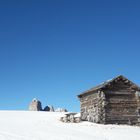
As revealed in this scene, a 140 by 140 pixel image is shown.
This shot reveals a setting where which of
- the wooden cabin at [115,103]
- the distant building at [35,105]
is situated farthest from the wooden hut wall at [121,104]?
the distant building at [35,105]

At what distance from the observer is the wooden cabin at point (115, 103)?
4034cm

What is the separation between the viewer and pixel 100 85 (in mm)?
41438

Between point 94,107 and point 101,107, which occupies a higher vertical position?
point 94,107

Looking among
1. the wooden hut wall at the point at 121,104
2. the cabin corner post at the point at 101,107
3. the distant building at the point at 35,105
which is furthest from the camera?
the distant building at the point at 35,105

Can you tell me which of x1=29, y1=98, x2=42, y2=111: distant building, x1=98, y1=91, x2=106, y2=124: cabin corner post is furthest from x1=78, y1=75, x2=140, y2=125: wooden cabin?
x1=29, y1=98, x2=42, y2=111: distant building

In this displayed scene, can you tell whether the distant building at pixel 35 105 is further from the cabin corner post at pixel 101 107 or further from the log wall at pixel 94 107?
the cabin corner post at pixel 101 107

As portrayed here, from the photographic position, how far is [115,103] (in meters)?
41.1

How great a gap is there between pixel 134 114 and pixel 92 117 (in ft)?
16.0

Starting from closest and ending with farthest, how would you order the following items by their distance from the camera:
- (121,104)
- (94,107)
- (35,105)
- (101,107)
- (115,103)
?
(101,107), (115,103), (121,104), (94,107), (35,105)

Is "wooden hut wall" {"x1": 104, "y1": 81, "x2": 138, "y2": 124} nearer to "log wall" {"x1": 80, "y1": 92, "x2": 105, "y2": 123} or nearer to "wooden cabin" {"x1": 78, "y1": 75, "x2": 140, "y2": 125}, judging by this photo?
"wooden cabin" {"x1": 78, "y1": 75, "x2": 140, "y2": 125}

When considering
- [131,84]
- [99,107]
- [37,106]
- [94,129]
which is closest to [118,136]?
[94,129]

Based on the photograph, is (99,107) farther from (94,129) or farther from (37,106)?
(37,106)

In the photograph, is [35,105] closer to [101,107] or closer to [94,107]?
[94,107]

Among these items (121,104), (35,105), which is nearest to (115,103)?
(121,104)
